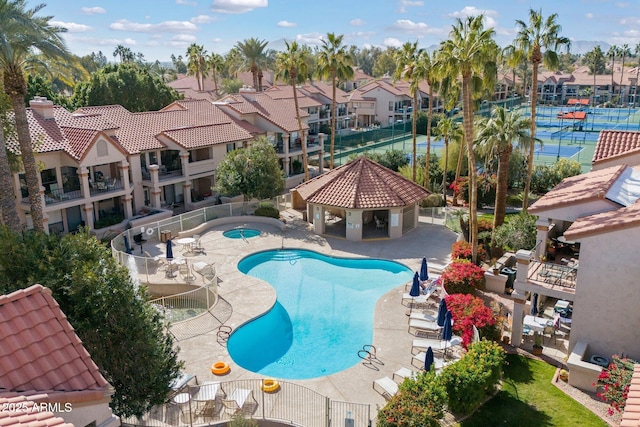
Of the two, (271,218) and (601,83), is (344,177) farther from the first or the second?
(601,83)

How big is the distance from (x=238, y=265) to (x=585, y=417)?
63.2 feet

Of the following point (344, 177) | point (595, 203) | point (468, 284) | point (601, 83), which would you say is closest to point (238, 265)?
point (344, 177)

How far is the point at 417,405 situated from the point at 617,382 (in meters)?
6.25

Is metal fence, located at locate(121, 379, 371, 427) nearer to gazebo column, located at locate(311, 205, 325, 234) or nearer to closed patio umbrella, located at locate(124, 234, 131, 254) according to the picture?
closed patio umbrella, located at locate(124, 234, 131, 254)

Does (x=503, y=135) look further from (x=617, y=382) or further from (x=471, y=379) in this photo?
(x=471, y=379)

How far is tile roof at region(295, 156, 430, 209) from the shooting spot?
3294 centimetres

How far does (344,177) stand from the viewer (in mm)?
35219

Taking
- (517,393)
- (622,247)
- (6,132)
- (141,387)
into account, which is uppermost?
(6,132)

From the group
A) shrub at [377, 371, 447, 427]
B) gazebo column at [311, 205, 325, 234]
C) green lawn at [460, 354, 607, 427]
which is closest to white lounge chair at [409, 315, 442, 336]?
green lawn at [460, 354, 607, 427]

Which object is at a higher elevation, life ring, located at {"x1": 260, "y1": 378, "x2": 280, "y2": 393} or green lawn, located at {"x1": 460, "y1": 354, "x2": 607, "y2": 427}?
life ring, located at {"x1": 260, "y1": 378, "x2": 280, "y2": 393}

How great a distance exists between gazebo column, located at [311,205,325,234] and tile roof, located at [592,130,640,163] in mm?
16815

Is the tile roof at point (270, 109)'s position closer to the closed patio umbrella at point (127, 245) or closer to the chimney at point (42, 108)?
the chimney at point (42, 108)

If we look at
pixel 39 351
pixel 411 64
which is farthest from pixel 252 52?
pixel 39 351

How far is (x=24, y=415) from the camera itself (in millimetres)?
8703
